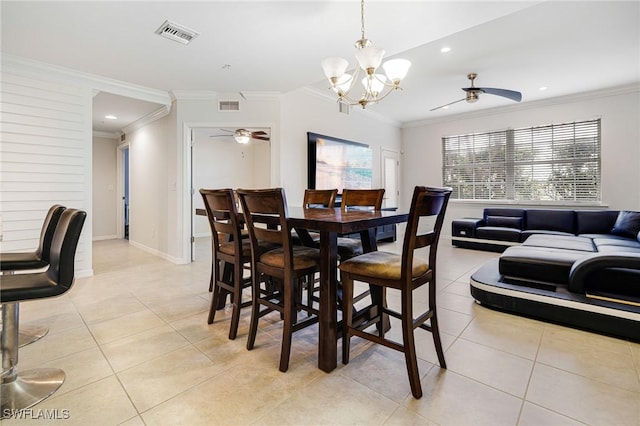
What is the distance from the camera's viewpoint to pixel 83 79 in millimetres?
3717

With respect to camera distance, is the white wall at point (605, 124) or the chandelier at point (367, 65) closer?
the chandelier at point (367, 65)

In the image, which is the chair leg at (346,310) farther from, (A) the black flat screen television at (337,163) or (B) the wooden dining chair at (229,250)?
(A) the black flat screen television at (337,163)

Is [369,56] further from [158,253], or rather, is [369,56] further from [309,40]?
[158,253]

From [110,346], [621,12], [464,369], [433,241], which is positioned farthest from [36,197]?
[621,12]

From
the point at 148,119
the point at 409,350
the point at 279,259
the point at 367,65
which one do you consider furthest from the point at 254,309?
the point at 148,119

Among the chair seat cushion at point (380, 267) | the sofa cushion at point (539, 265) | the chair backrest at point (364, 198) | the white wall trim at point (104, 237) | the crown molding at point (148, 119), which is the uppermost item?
the crown molding at point (148, 119)

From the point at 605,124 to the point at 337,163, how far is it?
468cm

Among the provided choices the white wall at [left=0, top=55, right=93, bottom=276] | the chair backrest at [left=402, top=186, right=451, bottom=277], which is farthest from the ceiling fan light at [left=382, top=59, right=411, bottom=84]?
the white wall at [left=0, top=55, right=93, bottom=276]

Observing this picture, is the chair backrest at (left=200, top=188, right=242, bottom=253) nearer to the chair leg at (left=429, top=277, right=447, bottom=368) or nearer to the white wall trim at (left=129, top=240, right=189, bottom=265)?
the chair leg at (left=429, top=277, right=447, bottom=368)

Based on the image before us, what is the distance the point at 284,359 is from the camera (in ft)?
5.51

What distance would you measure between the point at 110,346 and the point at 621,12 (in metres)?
5.16

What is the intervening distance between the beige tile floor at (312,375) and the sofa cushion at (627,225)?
318 centimetres

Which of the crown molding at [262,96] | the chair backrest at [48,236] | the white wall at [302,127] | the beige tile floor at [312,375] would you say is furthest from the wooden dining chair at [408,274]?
the crown molding at [262,96]

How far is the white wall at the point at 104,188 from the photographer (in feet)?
21.4
